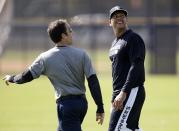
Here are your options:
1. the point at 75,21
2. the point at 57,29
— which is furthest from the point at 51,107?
the point at 75,21

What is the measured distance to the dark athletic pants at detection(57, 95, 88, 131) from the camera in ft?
27.2

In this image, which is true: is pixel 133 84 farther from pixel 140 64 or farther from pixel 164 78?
pixel 164 78

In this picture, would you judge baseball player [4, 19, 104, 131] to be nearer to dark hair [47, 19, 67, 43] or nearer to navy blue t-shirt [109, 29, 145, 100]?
dark hair [47, 19, 67, 43]

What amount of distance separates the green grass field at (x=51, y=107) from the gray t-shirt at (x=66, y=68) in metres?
5.25

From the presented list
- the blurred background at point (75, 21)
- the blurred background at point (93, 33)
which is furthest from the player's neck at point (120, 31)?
the blurred background at point (75, 21)

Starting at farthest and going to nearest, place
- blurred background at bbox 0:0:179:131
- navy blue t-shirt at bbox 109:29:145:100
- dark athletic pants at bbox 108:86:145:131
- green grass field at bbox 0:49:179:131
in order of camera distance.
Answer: blurred background at bbox 0:0:179:131
green grass field at bbox 0:49:179:131
dark athletic pants at bbox 108:86:145:131
navy blue t-shirt at bbox 109:29:145:100

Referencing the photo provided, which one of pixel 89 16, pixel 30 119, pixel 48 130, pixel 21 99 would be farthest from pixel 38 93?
pixel 89 16

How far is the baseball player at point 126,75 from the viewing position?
8.56 meters

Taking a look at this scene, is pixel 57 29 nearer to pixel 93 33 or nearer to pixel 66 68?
pixel 66 68

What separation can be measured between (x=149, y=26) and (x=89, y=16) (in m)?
3.70

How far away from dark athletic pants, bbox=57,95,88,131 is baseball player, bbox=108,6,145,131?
0.47m

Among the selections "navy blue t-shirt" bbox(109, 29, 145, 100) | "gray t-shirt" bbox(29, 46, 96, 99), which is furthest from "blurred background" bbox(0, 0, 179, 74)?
"gray t-shirt" bbox(29, 46, 96, 99)

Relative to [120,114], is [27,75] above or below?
above

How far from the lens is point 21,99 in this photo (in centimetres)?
2042
